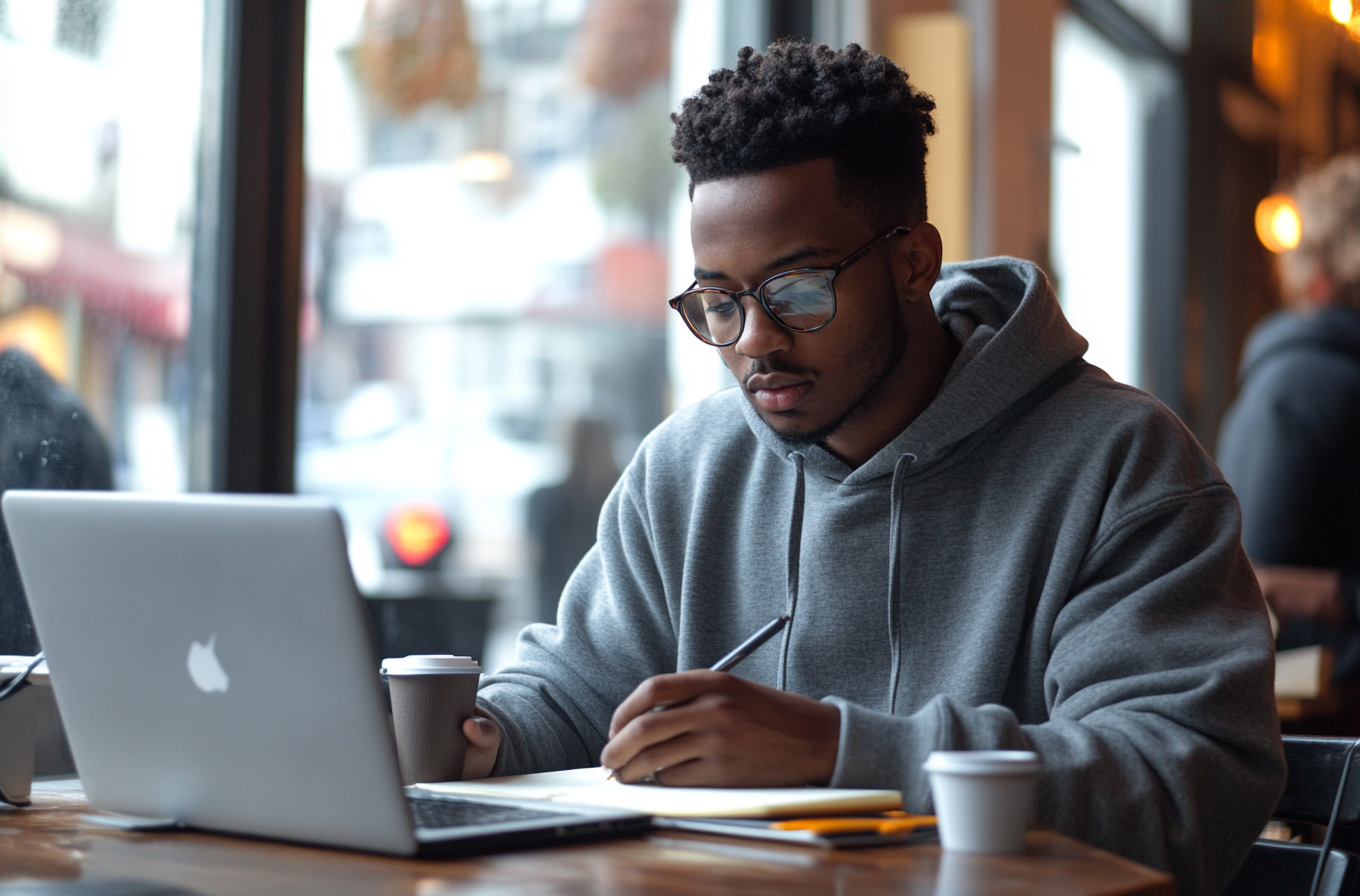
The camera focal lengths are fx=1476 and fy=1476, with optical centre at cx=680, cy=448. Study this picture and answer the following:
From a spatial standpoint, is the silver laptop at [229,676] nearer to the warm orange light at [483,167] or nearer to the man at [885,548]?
the man at [885,548]

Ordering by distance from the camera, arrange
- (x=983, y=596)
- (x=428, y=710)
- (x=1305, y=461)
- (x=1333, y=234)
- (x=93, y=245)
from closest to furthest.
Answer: (x=428, y=710) < (x=983, y=596) < (x=93, y=245) < (x=1305, y=461) < (x=1333, y=234)

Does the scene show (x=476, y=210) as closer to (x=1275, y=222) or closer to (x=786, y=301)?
(x=786, y=301)

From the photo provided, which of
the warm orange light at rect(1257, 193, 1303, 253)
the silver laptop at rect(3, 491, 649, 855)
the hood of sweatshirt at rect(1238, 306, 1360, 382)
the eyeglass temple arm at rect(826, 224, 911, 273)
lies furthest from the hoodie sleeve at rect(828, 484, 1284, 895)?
the warm orange light at rect(1257, 193, 1303, 253)

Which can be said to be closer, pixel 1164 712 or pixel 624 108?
pixel 1164 712

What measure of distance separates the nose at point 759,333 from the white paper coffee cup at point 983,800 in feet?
1.92

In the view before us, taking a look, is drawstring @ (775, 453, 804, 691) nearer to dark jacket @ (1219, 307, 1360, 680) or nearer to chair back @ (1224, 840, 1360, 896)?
chair back @ (1224, 840, 1360, 896)

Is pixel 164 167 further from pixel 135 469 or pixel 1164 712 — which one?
pixel 1164 712

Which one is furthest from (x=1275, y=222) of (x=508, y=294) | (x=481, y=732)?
(x=481, y=732)

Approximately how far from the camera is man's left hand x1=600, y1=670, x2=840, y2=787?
3.63 feet

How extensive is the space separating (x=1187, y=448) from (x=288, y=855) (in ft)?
2.98

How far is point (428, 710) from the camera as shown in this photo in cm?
125

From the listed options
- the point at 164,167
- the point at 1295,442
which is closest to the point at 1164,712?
the point at 164,167

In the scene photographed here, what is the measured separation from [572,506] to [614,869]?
299 centimetres

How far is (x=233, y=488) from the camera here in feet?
6.49
